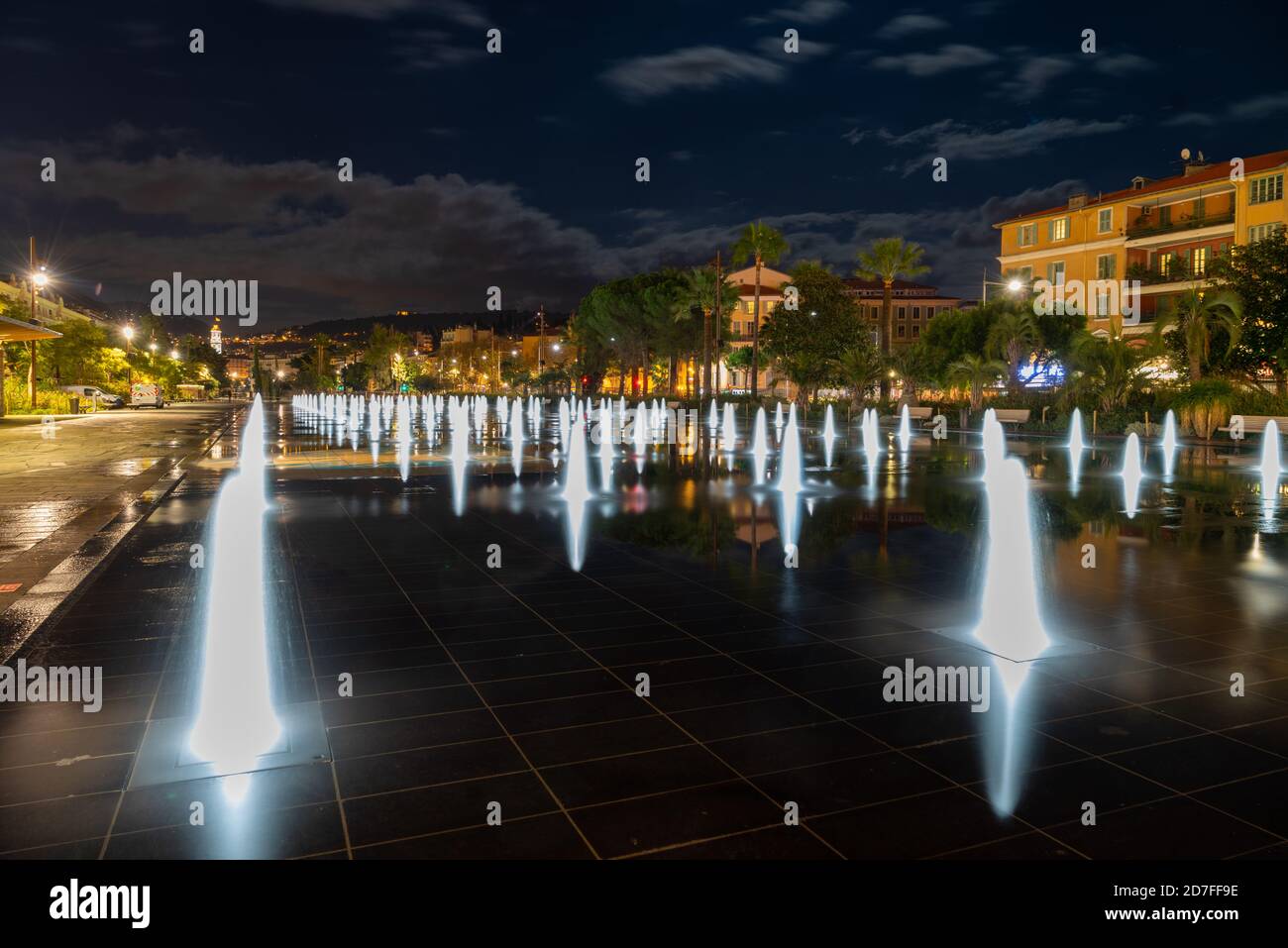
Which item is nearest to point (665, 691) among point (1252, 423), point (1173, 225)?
point (1252, 423)

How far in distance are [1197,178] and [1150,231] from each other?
3344 millimetres

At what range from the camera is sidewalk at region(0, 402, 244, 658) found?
765 cm

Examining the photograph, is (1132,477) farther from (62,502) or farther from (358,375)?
(358,375)

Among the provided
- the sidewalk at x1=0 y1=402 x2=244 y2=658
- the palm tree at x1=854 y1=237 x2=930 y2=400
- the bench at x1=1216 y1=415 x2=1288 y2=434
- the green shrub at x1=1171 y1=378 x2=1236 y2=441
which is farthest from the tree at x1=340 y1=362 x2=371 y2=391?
the bench at x1=1216 y1=415 x2=1288 y2=434

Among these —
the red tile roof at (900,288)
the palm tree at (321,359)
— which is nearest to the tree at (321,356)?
the palm tree at (321,359)

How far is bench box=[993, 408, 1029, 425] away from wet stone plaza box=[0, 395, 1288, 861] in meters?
28.5

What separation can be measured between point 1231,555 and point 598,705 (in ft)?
24.5

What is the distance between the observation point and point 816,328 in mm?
53750
